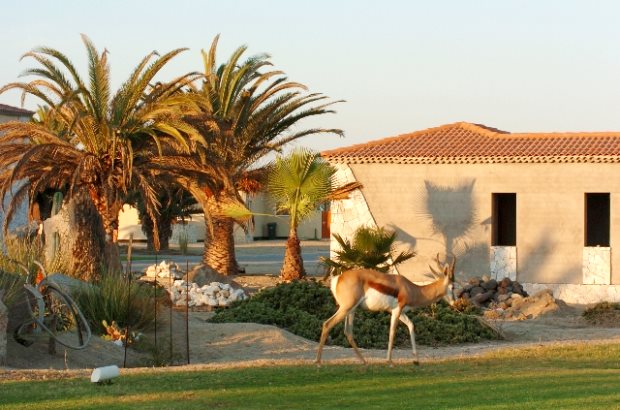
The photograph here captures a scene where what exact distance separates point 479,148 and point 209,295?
9767 millimetres

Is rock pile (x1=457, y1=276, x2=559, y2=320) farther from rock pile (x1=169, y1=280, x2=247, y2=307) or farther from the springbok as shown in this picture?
the springbok

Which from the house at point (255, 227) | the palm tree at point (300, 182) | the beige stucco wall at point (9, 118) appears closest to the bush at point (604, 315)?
the palm tree at point (300, 182)

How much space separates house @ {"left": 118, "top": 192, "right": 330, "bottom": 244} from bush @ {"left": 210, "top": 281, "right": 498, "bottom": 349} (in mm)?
38824

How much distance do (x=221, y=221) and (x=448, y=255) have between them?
24.8ft

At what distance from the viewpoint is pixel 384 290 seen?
16.0 metres

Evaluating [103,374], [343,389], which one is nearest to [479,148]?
[343,389]

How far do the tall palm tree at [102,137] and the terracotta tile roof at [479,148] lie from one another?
5349 mm

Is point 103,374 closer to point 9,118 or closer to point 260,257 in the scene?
point 9,118

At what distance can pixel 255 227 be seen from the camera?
69812mm

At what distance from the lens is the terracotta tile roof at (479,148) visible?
104 feet

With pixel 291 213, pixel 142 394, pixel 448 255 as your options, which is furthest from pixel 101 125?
pixel 142 394

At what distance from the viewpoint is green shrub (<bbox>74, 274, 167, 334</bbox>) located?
65.3 ft

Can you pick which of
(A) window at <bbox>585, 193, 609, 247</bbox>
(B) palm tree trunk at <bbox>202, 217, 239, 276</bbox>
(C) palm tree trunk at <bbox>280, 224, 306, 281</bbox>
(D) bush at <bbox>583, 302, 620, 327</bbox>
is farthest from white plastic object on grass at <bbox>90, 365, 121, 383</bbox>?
(A) window at <bbox>585, 193, 609, 247</bbox>

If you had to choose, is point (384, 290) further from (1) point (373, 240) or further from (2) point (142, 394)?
(1) point (373, 240)
